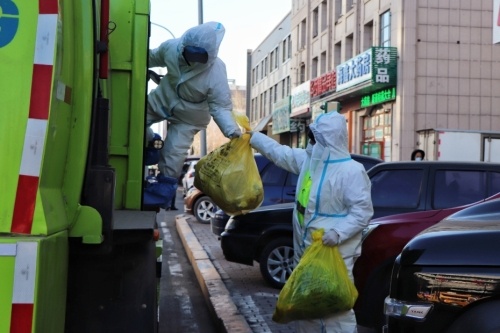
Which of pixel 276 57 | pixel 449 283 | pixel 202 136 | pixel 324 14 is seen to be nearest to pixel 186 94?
pixel 449 283

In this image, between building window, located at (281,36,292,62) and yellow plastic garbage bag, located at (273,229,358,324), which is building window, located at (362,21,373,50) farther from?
yellow plastic garbage bag, located at (273,229,358,324)

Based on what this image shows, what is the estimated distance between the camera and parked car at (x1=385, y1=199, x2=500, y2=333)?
3.25 meters

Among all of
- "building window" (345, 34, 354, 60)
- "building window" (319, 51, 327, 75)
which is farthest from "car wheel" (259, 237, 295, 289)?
"building window" (319, 51, 327, 75)

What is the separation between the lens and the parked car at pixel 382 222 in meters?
5.62

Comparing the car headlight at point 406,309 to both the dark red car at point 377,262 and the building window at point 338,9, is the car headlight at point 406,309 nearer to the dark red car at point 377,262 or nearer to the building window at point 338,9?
the dark red car at point 377,262

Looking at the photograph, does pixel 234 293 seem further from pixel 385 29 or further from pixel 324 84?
pixel 324 84

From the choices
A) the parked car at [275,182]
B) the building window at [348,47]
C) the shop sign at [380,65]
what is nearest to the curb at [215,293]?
the parked car at [275,182]

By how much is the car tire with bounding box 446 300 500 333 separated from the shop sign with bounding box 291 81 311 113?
32011 mm

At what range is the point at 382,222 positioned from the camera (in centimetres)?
584

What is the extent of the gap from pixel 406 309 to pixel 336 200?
1.34m

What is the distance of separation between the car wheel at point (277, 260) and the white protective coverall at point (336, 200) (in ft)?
12.2

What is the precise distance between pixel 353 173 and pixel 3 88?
2.80 m

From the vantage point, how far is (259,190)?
5438 mm

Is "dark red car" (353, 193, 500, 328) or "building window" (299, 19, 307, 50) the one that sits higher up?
"building window" (299, 19, 307, 50)
